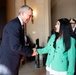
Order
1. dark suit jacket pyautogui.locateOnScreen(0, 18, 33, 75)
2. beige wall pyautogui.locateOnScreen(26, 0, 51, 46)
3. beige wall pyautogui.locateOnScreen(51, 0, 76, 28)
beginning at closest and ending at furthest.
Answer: dark suit jacket pyautogui.locateOnScreen(0, 18, 33, 75), beige wall pyautogui.locateOnScreen(26, 0, 51, 46), beige wall pyautogui.locateOnScreen(51, 0, 76, 28)

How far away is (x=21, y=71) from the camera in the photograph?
17.4 feet

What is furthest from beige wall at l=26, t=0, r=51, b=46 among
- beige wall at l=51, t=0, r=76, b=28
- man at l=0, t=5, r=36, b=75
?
man at l=0, t=5, r=36, b=75

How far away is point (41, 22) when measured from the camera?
6.89 metres

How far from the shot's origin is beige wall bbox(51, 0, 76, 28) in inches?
301

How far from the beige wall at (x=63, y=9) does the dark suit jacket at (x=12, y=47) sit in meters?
5.64

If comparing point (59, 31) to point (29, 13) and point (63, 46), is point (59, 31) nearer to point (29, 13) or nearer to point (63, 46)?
point (63, 46)

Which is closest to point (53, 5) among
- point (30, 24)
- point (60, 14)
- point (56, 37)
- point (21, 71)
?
point (60, 14)

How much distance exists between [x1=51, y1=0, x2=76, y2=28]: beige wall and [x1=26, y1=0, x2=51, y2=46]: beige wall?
1076mm

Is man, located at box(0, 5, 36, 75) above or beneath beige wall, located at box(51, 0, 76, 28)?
beneath

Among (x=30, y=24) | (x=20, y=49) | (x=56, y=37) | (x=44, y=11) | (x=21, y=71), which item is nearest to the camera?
(x=20, y=49)

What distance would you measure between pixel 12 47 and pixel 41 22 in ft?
15.7

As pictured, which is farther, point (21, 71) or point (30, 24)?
point (30, 24)

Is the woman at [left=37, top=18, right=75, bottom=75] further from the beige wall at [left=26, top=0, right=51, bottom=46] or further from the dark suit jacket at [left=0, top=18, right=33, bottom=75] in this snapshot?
the beige wall at [left=26, top=0, right=51, bottom=46]

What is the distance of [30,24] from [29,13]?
5474 millimetres
